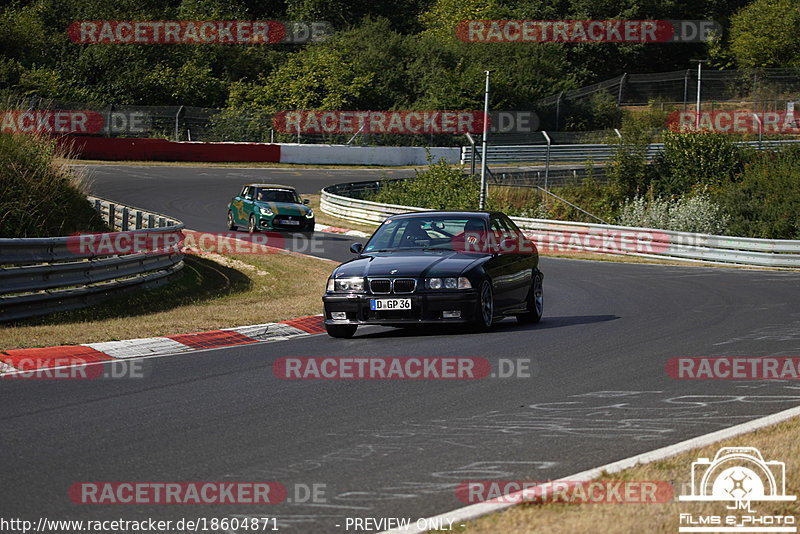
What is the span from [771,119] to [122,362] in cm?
5114

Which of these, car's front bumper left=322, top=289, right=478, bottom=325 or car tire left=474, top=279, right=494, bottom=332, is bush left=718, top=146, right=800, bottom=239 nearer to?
car tire left=474, top=279, right=494, bottom=332

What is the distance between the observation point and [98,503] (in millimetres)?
5375

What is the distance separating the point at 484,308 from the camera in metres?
12.4

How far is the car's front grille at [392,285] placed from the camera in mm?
12023

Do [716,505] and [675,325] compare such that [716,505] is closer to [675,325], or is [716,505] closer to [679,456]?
[679,456]

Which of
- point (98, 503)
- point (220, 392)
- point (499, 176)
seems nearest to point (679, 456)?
point (98, 503)

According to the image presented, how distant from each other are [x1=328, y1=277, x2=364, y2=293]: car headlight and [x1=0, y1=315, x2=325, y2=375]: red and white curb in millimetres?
1023

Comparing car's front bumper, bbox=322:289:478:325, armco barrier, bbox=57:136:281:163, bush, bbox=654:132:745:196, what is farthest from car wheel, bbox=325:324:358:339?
armco barrier, bbox=57:136:281:163

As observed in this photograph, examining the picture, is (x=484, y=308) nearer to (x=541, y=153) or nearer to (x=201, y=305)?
(x=201, y=305)

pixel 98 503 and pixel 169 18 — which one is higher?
pixel 169 18

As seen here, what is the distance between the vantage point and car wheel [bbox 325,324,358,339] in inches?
490

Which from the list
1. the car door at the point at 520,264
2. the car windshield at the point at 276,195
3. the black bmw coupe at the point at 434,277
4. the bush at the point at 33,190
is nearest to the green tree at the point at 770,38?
the car windshield at the point at 276,195

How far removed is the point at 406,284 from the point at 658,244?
18107 millimetres

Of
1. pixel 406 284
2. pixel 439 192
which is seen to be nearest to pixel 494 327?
pixel 406 284
